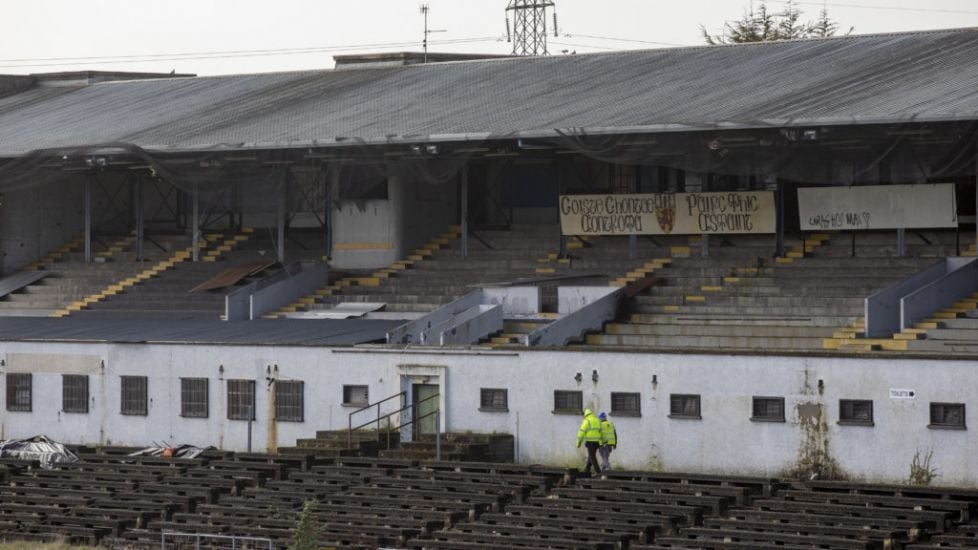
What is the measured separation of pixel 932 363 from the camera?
39344mm

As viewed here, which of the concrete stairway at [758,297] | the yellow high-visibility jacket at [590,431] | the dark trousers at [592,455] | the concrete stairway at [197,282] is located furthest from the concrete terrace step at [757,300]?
the concrete stairway at [197,282]

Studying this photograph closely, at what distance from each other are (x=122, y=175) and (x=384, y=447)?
885 inches

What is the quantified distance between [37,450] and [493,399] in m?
11.5

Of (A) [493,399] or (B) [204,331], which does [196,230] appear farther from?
(A) [493,399]

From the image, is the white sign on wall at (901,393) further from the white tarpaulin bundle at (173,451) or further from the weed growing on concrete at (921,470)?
the white tarpaulin bundle at (173,451)

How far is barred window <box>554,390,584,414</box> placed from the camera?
43.5 meters

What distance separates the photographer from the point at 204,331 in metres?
51.8

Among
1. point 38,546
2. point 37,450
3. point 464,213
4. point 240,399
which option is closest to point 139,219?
point 464,213

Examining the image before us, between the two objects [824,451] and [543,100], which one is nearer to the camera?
[824,451]

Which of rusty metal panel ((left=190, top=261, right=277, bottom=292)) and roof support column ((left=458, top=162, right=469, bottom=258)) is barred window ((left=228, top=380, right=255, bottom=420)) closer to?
rusty metal panel ((left=190, top=261, right=277, bottom=292))

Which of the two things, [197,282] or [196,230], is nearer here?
[197,282]

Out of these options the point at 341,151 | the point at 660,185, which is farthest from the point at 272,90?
the point at 660,185

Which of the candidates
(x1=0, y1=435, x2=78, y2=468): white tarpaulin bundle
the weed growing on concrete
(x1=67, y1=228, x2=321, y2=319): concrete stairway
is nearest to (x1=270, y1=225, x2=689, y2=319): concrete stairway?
(x1=67, y1=228, x2=321, y2=319): concrete stairway

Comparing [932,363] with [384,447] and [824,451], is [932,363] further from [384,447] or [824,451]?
[384,447]
